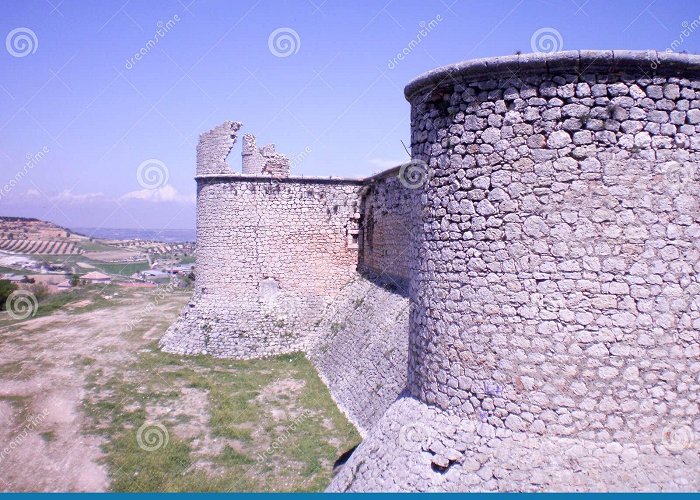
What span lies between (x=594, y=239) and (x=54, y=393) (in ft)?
44.0

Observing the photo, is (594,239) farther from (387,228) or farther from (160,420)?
(387,228)

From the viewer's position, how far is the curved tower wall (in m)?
4.17

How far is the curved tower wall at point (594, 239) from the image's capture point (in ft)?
13.7

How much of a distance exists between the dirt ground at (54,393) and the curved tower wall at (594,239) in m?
7.60

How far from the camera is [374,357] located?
11.2m

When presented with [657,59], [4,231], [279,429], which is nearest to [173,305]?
[279,429]

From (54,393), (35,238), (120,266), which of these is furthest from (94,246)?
(54,393)

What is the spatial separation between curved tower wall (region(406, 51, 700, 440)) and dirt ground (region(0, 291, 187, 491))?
299 inches

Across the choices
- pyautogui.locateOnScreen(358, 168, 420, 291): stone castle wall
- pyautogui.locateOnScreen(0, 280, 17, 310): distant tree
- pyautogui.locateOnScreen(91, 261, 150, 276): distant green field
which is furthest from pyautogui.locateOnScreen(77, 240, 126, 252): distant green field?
pyautogui.locateOnScreen(358, 168, 420, 291): stone castle wall

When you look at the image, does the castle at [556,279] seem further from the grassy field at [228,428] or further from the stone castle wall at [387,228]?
the stone castle wall at [387,228]

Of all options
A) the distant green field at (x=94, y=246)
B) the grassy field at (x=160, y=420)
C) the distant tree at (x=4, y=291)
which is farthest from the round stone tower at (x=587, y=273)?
the distant green field at (x=94, y=246)

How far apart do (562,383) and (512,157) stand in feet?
6.70

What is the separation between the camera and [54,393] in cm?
1268

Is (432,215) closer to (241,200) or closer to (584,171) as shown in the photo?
(584,171)
